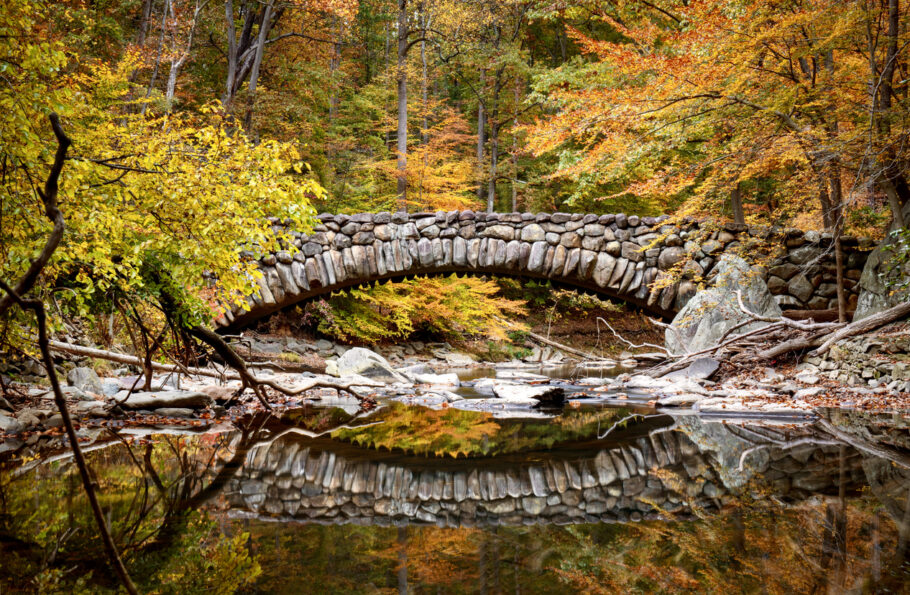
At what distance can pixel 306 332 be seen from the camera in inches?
525

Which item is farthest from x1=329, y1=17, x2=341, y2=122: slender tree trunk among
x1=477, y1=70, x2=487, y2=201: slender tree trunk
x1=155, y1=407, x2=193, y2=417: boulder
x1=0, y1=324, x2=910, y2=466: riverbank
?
x1=155, y1=407, x2=193, y2=417: boulder

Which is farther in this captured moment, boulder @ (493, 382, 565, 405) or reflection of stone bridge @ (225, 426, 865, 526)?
boulder @ (493, 382, 565, 405)

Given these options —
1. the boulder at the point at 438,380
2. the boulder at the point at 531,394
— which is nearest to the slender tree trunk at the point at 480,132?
the boulder at the point at 438,380

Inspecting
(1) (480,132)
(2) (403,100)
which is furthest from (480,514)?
(1) (480,132)

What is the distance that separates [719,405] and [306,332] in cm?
1026

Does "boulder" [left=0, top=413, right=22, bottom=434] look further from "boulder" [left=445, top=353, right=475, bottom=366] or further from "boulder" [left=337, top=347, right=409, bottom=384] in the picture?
"boulder" [left=445, top=353, right=475, bottom=366]

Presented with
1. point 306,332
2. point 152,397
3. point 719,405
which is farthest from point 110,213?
point 306,332

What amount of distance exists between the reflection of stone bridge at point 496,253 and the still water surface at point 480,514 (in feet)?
15.4

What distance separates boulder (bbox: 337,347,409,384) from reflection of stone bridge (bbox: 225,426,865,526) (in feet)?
15.9

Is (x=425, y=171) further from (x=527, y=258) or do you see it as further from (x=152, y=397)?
(x=152, y=397)

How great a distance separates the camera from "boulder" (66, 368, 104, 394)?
16.5ft

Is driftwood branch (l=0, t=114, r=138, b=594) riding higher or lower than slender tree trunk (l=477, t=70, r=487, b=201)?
lower

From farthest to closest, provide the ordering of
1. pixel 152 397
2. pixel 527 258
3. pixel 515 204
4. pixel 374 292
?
pixel 515 204 < pixel 374 292 < pixel 527 258 < pixel 152 397

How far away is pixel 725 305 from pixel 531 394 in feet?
10.2
